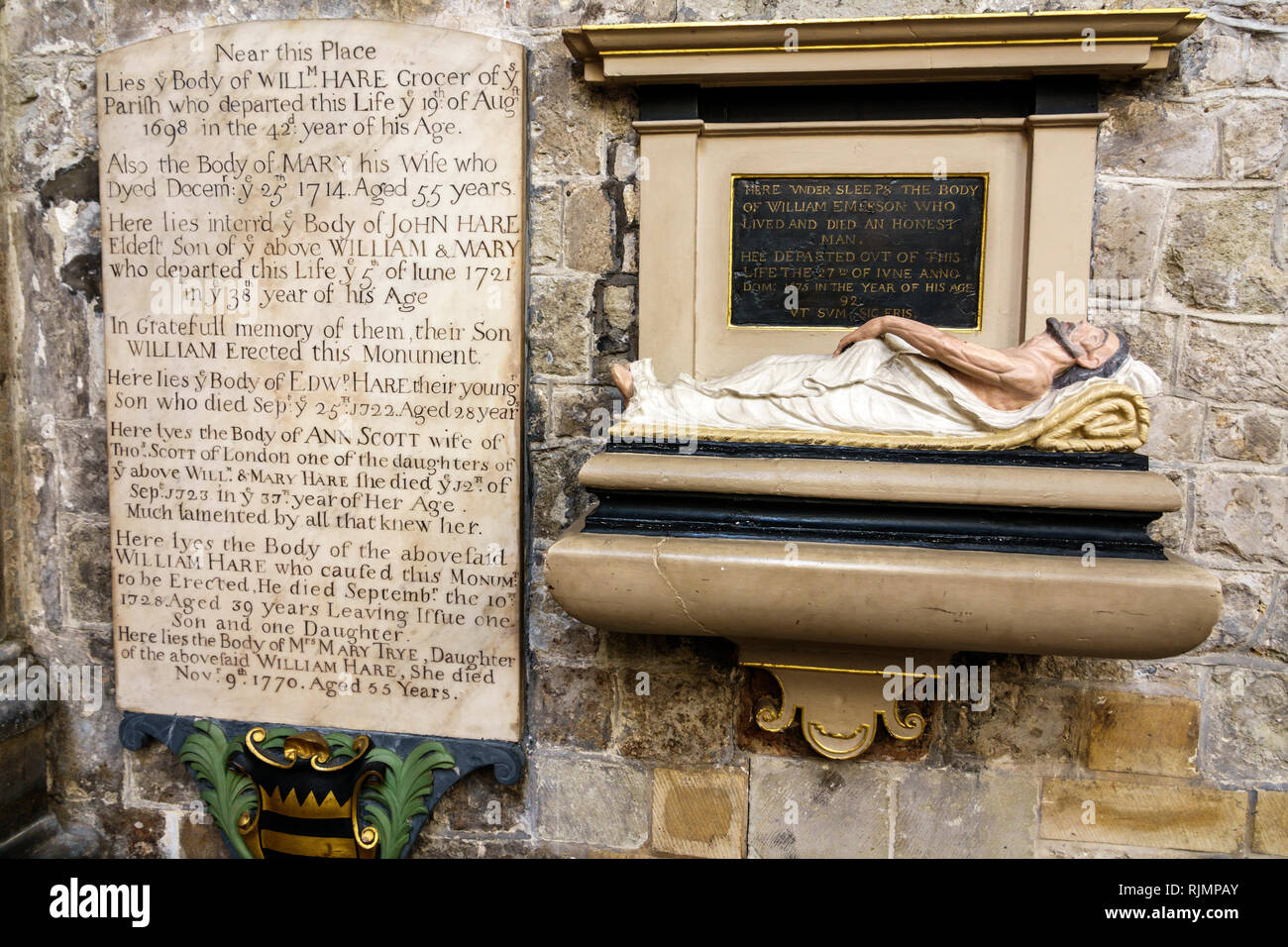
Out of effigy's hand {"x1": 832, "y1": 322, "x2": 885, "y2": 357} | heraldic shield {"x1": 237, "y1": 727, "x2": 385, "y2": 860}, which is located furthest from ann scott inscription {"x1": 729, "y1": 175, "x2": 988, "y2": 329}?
heraldic shield {"x1": 237, "y1": 727, "x2": 385, "y2": 860}

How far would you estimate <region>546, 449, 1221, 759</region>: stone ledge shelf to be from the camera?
5.69ft

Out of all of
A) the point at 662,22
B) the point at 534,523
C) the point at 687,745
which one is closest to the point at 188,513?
the point at 534,523

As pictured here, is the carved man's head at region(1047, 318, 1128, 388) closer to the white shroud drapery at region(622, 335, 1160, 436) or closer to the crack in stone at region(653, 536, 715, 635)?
the white shroud drapery at region(622, 335, 1160, 436)

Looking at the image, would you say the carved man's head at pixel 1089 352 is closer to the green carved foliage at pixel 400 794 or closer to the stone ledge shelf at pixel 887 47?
the stone ledge shelf at pixel 887 47

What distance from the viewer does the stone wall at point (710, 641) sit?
84.9 inches

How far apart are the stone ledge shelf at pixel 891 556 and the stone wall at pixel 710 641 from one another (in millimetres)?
533

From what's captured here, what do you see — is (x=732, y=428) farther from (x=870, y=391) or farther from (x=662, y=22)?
(x=662, y=22)

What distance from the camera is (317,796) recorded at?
97.4 inches

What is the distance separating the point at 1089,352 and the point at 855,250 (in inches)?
25.7

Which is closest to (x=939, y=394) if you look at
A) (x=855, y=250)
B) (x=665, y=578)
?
(x=855, y=250)

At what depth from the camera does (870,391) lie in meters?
1.98

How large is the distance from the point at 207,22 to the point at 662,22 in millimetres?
1375

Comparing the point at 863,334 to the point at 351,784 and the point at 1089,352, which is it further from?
the point at 351,784

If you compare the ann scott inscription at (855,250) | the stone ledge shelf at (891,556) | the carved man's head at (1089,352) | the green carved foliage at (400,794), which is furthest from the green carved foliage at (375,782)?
the carved man's head at (1089,352)
